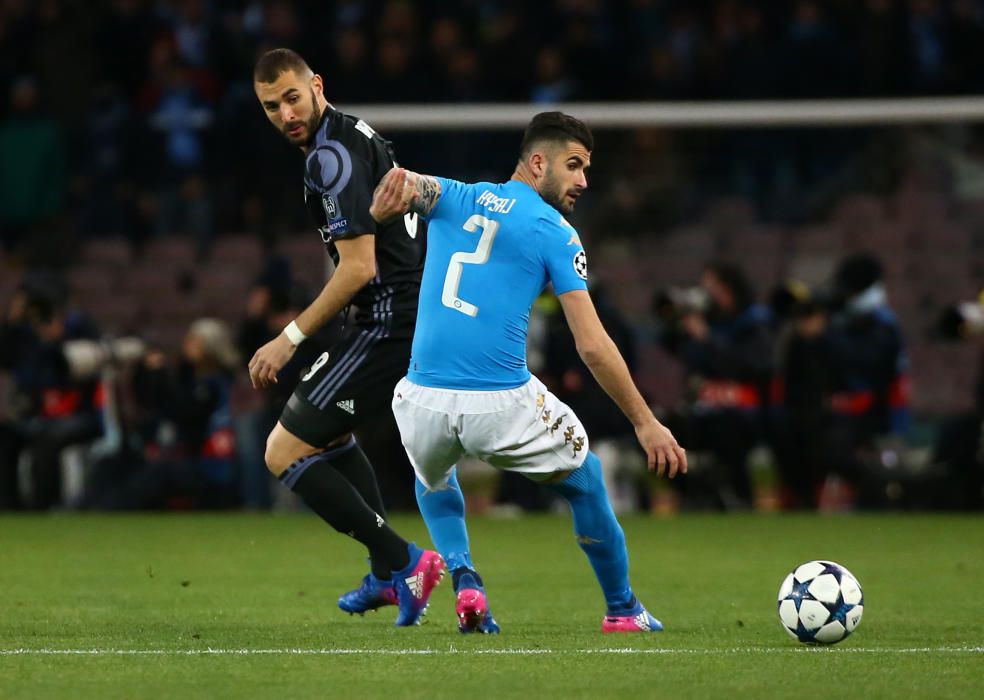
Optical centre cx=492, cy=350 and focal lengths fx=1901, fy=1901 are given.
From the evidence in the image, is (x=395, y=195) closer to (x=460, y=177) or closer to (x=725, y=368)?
(x=725, y=368)

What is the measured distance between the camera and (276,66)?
284 inches

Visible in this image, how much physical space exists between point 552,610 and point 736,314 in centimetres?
745

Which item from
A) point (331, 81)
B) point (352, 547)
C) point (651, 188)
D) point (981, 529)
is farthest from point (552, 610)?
point (331, 81)

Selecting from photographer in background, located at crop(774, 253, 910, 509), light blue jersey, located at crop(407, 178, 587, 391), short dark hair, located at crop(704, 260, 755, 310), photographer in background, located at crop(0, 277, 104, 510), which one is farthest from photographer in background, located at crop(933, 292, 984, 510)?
light blue jersey, located at crop(407, 178, 587, 391)

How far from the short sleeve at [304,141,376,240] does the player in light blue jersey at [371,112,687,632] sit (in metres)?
0.39

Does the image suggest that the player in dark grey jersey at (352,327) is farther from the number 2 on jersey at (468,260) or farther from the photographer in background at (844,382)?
the photographer in background at (844,382)

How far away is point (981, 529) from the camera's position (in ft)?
43.6

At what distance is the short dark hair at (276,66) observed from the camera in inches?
285

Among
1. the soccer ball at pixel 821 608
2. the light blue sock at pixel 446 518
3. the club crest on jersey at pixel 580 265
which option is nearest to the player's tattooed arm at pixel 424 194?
the club crest on jersey at pixel 580 265

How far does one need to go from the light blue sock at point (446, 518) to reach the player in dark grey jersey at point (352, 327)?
23 centimetres

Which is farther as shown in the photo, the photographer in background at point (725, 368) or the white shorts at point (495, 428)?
the photographer in background at point (725, 368)

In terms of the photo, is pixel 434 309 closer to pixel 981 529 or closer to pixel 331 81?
pixel 981 529

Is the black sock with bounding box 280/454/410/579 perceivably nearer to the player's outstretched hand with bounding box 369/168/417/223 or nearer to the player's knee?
the player's knee

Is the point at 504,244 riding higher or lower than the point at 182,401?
higher
